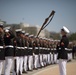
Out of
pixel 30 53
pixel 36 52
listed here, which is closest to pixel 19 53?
pixel 30 53

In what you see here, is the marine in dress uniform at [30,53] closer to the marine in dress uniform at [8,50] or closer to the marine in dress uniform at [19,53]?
the marine in dress uniform at [19,53]

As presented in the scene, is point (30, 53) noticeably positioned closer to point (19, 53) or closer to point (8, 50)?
point (19, 53)

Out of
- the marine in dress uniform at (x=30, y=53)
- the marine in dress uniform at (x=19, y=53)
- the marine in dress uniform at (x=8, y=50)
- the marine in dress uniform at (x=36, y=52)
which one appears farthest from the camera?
the marine in dress uniform at (x=36, y=52)

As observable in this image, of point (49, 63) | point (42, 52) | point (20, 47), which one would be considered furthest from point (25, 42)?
point (49, 63)

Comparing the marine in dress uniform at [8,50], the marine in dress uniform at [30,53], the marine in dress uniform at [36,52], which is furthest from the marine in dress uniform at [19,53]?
the marine in dress uniform at [36,52]

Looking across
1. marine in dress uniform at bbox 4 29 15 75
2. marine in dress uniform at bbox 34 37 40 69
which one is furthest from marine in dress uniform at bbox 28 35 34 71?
marine in dress uniform at bbox 4 29 15 75

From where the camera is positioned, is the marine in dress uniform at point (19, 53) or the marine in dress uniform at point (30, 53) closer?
the marine in dress uniform at point (19, 53)

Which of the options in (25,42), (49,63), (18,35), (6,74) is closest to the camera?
(6,74)

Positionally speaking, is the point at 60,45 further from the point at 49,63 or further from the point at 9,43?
the point at 49,63

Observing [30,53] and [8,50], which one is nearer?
[8,50]

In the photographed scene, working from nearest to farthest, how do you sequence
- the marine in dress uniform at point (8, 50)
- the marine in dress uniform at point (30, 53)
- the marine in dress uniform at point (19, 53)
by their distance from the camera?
the marine in dress uniform at point (8, 50), the marine in dress uniform at point (19, 53), the marine in dress uniform at point (30, 53)

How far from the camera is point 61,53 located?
10.8 metres

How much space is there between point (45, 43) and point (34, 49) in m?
2.83

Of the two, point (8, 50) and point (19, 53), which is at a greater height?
point (8, 50)
